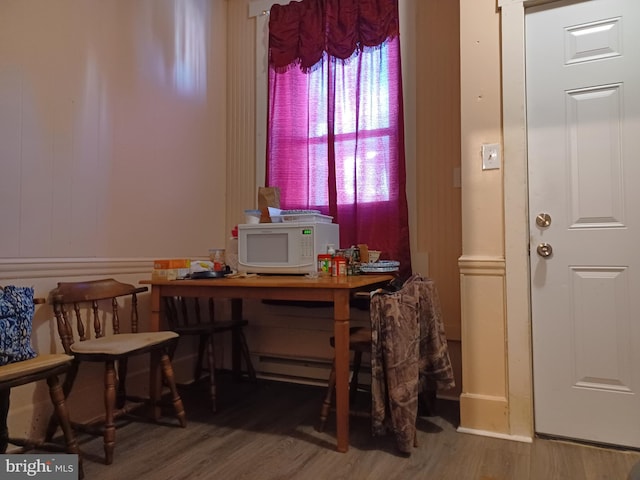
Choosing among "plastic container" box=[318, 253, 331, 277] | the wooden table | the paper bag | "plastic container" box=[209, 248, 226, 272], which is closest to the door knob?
the wooden table

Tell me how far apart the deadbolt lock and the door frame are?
6 cm

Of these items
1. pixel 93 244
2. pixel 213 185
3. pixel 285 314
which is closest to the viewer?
pixel 93 244

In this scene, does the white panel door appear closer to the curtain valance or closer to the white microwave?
the curtain valance

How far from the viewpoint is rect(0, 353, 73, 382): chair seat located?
147 centimetres

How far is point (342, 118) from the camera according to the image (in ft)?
9.43

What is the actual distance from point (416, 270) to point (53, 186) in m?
1.98

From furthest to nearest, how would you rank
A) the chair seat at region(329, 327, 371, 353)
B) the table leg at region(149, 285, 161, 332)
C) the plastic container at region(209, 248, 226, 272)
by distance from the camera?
the plastic container at region(209, 248, 226, 272) < the table leg at region(149, 285, 161, 332) < the chair seat at region(329, 327, 371, 353)

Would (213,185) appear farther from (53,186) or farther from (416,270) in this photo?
(416,270)

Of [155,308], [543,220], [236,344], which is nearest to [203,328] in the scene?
[155,308]

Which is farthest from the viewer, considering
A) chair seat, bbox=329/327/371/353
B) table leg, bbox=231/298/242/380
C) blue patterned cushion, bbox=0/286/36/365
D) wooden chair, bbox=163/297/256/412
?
table leg, bbox=231/298/242/380

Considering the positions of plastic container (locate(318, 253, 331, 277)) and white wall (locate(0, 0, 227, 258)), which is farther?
plastic container (locate(318, 253, 331, 277))

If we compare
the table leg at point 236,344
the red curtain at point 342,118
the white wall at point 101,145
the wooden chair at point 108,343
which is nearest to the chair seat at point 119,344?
the wooden chair at point 108,343

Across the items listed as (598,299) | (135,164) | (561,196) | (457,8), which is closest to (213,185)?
(135,164)

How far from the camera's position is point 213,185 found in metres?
3.20
